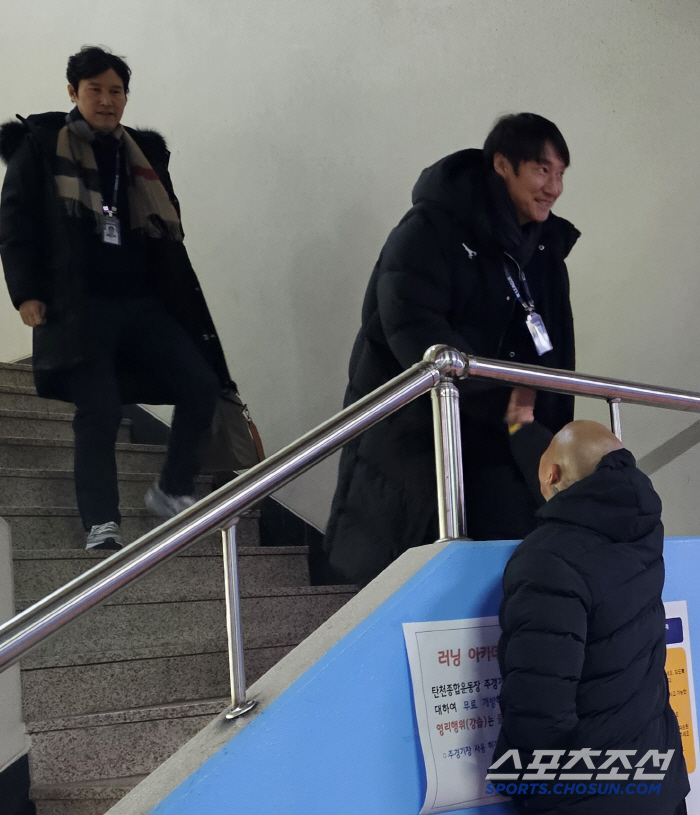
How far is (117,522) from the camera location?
2.91 metres

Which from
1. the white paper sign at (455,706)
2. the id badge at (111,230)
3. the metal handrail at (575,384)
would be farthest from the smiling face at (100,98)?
the white paper sign at (455,706)

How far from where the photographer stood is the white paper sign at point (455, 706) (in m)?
1.74

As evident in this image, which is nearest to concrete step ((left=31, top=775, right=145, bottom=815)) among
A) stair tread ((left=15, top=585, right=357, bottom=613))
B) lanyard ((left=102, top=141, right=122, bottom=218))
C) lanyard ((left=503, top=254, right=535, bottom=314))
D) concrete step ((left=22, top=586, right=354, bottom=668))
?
concrete step ((left=22, top=586, right=354, bottom=668))

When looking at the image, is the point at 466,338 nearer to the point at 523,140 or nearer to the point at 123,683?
the point at 523,140

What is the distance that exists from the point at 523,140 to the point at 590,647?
1.35 metres

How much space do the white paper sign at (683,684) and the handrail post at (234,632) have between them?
1.02 meters

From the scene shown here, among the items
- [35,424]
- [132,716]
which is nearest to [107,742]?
[132,716]

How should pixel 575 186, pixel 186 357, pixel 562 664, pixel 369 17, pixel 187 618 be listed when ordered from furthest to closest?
1. pixel 369 17
2. pixel 575 186
3. pixel 186 357
4. pixel 187 618
5. pixel 562 664

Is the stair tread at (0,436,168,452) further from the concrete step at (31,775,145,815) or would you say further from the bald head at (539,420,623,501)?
the bald head at (539,420,623,501)

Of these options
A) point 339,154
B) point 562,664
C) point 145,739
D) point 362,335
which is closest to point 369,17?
point 339,154

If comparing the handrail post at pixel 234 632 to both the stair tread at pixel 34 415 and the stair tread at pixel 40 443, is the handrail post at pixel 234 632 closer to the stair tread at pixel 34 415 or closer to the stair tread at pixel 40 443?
the stair tread at pixel 40 443

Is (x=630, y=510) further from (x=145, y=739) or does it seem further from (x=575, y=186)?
(x=575, y=186)

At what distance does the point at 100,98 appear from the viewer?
3.11 metres

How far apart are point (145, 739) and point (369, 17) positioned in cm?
302
